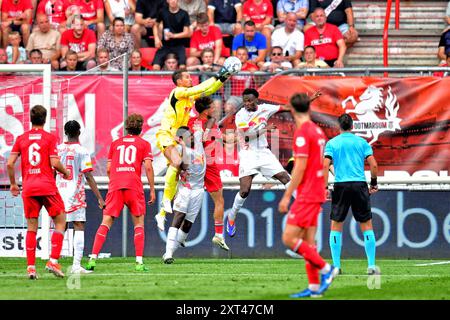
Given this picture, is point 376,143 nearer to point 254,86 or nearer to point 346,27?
point 254,86

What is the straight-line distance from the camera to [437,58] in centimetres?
2289

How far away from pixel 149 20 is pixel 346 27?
4143mm

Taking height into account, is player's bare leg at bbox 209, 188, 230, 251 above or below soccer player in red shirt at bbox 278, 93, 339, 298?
below

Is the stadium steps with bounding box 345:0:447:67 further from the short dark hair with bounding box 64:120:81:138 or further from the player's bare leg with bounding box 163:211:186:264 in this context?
the short dark hair with bounding box 64:120:81:138

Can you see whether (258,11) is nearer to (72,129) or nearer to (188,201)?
(188,201)

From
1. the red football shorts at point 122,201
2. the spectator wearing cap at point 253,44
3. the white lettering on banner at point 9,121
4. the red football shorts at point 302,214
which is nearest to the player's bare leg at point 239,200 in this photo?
the red football shorts at point 122,201

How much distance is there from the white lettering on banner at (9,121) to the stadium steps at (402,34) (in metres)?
7.10

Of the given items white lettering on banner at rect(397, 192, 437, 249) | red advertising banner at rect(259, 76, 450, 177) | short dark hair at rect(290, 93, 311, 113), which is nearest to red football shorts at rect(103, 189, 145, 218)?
short dark hair at rect(290, 93, 311, 113)

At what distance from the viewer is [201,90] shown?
675 inches

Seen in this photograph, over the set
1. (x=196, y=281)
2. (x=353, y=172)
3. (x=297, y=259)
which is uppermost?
(x=353, y=172)

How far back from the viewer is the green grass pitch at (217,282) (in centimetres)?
1234

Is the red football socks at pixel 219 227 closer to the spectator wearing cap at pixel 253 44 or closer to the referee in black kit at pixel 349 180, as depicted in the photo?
the referee in black kit at pixel 349 180

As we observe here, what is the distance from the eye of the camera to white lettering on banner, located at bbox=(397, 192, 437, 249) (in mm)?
19906

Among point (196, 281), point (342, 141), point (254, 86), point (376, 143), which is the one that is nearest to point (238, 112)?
point (254, 86)
